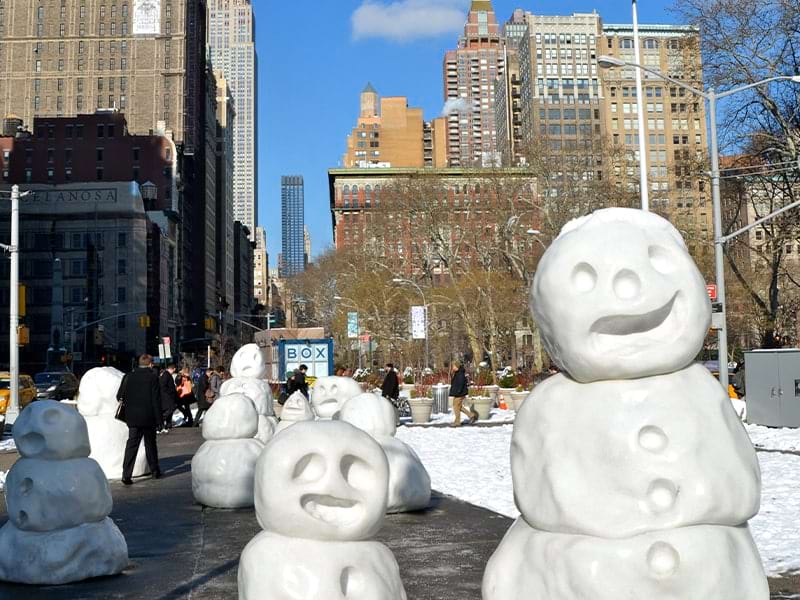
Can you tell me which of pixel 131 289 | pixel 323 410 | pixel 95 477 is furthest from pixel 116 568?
pixel 131 289

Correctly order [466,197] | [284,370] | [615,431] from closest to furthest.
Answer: [615,431]
[284,370]
[466,197]

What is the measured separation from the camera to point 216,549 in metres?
8.45

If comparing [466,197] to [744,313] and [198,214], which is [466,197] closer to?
[744,313]

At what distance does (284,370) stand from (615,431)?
114 ft

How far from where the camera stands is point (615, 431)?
390 cm

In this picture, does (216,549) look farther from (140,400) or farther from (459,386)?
(459,386)

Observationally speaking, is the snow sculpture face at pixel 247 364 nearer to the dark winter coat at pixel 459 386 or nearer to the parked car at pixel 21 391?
the dark winter coat at pixel 459 386

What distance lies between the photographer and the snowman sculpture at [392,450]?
1007 cm

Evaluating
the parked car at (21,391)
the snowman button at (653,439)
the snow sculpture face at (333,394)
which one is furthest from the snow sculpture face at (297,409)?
the parked car at (21,391)

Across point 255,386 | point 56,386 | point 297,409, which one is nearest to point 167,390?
point 255,386

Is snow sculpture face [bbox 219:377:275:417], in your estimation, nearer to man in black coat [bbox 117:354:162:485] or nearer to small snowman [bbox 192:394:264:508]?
man in black coat [bbox 117:354:162:485]

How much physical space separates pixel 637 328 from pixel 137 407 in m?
10.0

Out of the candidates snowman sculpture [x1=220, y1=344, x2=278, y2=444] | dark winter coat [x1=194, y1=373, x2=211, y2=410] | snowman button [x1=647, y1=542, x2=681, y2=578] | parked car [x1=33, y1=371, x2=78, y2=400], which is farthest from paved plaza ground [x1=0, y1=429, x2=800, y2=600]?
parked car [x1=33, y1=371, x2=78, y2=400]

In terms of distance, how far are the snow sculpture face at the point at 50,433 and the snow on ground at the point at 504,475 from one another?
4.70 m
